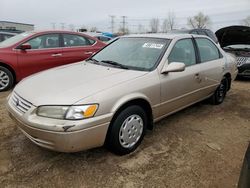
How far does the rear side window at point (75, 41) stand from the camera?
264 inches

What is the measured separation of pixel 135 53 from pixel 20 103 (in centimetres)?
175

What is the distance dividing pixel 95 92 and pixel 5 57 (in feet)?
13.1

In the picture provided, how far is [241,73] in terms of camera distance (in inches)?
299

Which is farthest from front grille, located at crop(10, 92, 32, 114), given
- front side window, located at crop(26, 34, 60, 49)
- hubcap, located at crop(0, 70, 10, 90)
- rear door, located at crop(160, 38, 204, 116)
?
front side window, located at crop(26, 34, 60, 49)

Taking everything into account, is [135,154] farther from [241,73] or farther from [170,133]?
[241,73]

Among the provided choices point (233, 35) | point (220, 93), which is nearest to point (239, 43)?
point (233, 35)

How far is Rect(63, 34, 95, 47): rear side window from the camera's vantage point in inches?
264

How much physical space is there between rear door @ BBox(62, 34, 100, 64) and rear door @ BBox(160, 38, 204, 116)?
3.39 meters

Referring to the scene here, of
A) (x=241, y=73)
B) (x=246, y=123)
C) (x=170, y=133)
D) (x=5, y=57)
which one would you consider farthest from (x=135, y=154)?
(x=241, y=73)

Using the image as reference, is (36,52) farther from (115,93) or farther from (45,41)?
(115,93)

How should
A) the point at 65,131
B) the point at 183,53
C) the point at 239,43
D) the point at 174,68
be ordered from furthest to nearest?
the point at 239,43 → the point at 183,53 → the point at 174,68 → the point at 65,131

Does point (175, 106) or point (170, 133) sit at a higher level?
point (175, 106)

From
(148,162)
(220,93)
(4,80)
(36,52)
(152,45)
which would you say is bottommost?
(148,162)

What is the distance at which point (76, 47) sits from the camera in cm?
682
